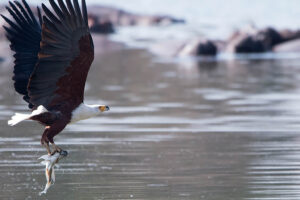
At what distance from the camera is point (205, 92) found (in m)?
17.3

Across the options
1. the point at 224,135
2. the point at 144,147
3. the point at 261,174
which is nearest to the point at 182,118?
the point at 224,135

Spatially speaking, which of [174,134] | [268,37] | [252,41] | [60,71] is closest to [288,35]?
[268,37]

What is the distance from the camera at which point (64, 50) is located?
27.5 feet

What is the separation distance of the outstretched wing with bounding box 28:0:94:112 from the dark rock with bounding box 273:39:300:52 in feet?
70.1

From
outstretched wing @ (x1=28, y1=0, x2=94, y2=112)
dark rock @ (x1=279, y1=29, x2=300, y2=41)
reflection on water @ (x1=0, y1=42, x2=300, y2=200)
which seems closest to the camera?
outstretched wing @ (x1=28, y1=0, x2=94, y2=112)

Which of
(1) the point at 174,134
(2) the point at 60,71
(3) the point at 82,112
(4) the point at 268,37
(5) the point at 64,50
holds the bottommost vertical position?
(4) the point at 268,37

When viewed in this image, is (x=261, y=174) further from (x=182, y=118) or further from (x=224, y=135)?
(x=182, y=118)

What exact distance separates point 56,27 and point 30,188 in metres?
1.52

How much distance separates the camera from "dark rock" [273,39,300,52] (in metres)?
29.3

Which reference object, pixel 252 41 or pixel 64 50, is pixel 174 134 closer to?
pixel 64 50

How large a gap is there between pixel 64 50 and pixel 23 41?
1.30 m

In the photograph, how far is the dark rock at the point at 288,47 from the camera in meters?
29.3

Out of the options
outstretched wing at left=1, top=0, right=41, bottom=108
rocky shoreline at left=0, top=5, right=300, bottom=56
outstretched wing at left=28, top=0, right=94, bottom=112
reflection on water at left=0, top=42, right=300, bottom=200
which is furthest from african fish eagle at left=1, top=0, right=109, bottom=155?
rocky shoreline at left=0, top=5, right=300, bottom=56

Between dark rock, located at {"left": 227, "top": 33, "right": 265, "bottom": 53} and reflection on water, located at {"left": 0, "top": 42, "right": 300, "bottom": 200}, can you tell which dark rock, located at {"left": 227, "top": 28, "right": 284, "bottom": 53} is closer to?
dark rock, located at {"left": 227, "top": 33, "right": 265, "bottom": 53}
